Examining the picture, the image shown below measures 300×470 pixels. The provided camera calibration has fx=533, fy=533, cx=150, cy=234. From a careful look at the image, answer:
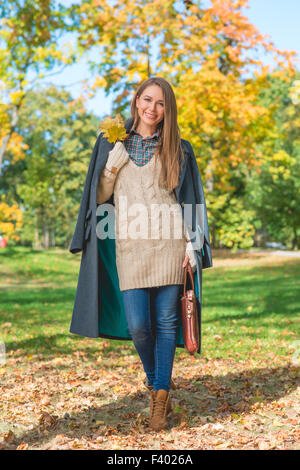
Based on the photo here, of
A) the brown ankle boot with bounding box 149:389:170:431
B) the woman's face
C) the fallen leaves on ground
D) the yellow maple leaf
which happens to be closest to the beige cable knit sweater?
the yellow maple leaf

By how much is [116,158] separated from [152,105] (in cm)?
43

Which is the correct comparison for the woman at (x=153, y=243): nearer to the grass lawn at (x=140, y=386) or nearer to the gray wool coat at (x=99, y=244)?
the gray wool coat at (x=99, y=244)

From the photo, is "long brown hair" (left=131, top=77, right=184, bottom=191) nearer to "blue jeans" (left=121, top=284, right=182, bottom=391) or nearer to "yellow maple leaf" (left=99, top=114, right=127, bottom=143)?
"yellow maple leaf" (left=99, top=114, right=127, bottom=143)

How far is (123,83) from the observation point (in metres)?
12.0

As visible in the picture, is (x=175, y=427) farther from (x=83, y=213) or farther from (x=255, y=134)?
(x=255, y=134)

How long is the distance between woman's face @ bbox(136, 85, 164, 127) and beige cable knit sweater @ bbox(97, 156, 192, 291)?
0.91 feet

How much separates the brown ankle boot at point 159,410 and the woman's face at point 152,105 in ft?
5.95

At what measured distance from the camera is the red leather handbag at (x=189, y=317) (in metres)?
3.54

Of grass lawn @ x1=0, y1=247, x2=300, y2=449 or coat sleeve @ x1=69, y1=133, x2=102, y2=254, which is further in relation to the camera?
coat sleeve @ x1=69, y1=133, x2=102, y2=254

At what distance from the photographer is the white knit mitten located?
11.5 ft

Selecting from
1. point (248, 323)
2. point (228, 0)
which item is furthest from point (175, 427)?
point (228, 0)

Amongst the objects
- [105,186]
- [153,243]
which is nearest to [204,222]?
[153,243]

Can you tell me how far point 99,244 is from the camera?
12.3 ft

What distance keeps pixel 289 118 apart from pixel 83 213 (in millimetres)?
39831
